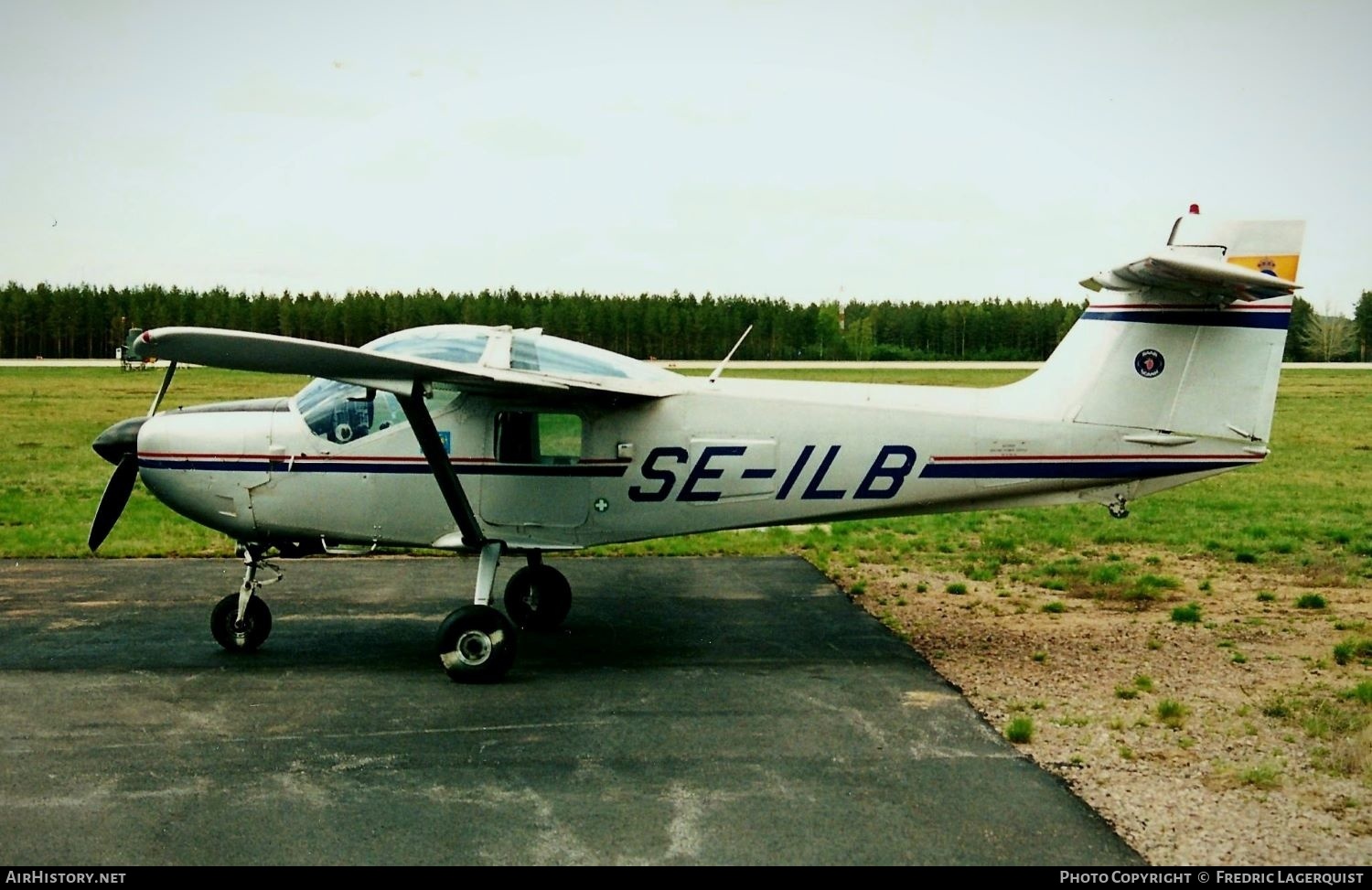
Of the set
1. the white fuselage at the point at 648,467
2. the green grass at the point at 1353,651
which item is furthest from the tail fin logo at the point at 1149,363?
the green grass at the point at 1353,651

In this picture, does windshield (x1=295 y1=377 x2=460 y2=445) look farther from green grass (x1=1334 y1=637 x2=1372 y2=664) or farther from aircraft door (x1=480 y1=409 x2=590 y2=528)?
green grass (x1=1334 y1=637 x2=1372 y2=664)

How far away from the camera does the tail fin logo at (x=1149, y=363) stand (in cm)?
833

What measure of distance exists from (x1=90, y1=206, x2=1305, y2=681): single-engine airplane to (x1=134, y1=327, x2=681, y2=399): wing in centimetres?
6

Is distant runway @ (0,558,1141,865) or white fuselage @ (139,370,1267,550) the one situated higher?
white fuselage @ (139,370,1267,550)

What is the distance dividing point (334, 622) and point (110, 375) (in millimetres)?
52254

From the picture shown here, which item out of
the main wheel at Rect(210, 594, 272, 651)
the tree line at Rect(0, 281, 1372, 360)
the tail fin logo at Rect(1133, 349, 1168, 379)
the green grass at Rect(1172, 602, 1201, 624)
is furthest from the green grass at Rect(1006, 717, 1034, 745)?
the tree line at Rect(0, 281, 1372, 360)

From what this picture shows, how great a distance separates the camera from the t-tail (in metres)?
8.09

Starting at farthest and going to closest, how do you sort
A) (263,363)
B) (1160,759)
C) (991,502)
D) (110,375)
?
(110,375) < (991,502) < (263,363) < (1160,759)

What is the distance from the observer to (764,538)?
48.5ft

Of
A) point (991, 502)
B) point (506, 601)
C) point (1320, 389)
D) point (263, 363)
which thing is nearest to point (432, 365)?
point (263, 363)

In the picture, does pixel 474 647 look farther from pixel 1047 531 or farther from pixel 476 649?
pixel 1047 531

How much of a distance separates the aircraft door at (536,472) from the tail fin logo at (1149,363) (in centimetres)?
447

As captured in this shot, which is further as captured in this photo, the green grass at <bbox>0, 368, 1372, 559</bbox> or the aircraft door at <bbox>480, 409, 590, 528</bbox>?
the green grass at <bbox>0, 368, 1372, 559</bbox>
